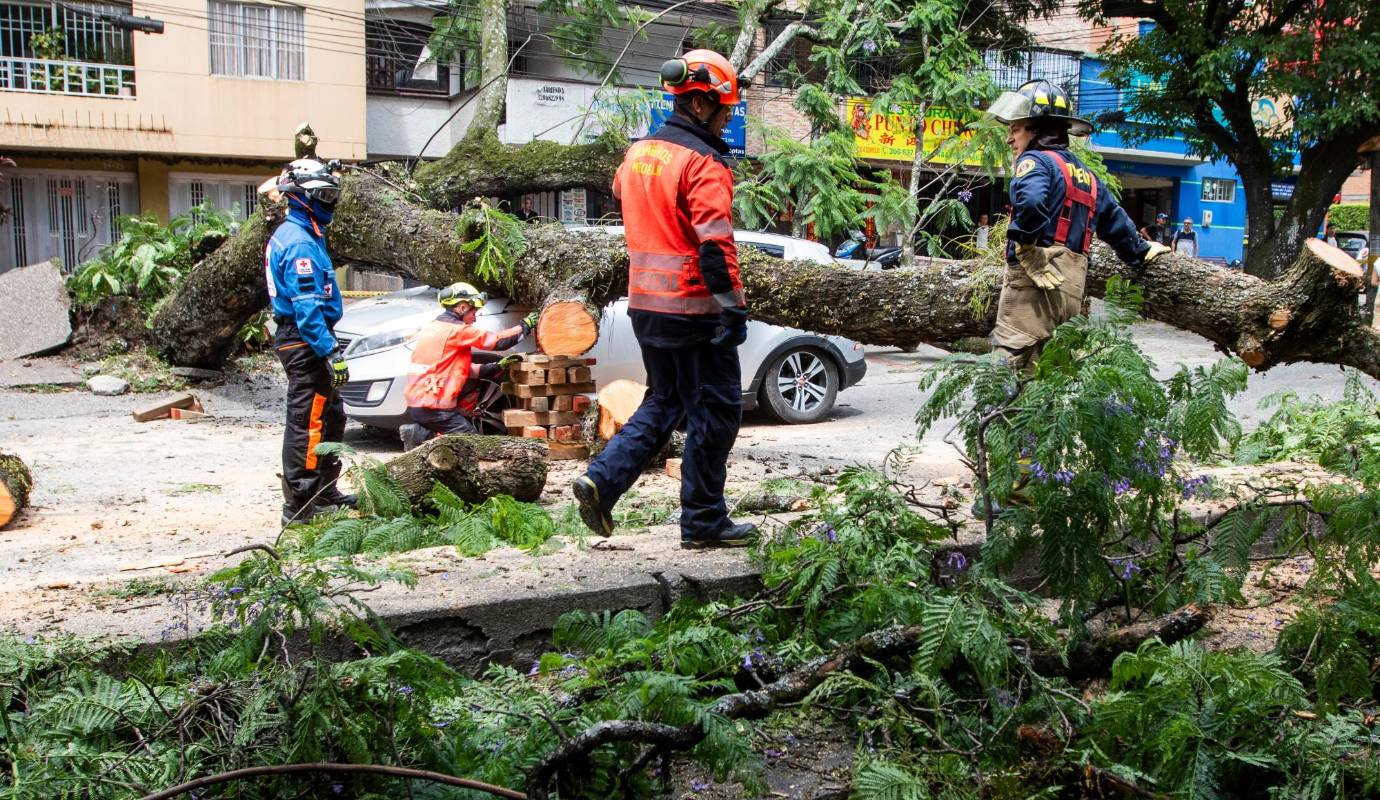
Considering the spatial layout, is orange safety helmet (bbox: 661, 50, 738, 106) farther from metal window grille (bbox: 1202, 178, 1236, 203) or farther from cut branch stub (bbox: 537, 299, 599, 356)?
metal window grille (bbox: 1202, 178, 1236, 203)

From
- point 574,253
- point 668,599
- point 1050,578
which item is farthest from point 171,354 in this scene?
point 1050,578

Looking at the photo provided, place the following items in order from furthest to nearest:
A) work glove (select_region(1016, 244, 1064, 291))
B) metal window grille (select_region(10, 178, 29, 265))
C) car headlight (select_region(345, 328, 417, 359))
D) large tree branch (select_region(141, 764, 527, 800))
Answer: metal window grille (select_region(10, 178, 29, 265))
car headlight (select_region(345, 328, 417, 359))
work glove (select_region(1016, 244, 1064, 291))
large tree branch (select_region(141, 764, 527, 800))

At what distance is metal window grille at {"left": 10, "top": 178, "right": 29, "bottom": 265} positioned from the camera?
21.1m

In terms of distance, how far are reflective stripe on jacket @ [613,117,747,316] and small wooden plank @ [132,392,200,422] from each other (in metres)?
6.46

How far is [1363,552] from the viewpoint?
12.6 ft

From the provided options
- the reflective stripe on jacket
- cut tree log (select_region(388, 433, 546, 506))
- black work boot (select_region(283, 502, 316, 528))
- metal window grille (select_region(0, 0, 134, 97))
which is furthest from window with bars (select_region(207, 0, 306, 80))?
the reflective stripe on jacket

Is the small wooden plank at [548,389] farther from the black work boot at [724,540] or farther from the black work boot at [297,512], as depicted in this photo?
the black work boot at [724,540]

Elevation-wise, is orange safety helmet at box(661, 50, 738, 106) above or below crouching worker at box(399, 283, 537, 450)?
above

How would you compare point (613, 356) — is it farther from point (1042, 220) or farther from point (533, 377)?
point (1042, 220)

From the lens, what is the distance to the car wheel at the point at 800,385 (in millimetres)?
10297

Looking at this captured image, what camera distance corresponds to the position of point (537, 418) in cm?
827

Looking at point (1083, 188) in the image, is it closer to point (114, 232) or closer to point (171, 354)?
point (171, 354)

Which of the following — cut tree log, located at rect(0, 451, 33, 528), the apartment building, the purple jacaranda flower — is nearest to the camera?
the purple jacaranda flower

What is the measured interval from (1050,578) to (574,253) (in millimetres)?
5405
